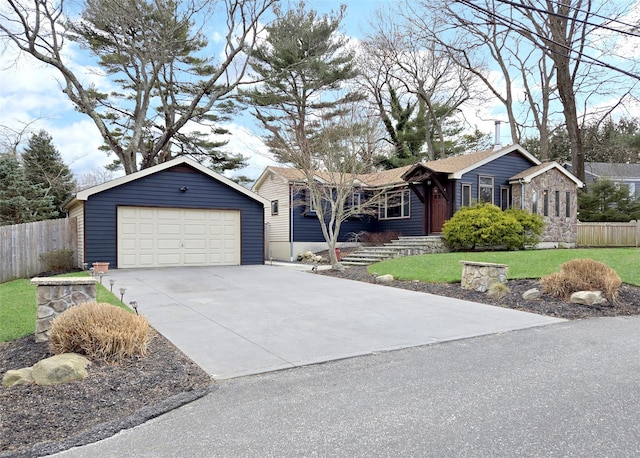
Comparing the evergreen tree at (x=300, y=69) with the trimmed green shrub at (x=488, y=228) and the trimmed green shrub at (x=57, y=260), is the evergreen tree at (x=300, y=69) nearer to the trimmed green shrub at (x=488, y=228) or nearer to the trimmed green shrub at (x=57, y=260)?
the trimmed green shrub at (x=488, y=228)

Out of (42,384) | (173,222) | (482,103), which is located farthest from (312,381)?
(482,103)

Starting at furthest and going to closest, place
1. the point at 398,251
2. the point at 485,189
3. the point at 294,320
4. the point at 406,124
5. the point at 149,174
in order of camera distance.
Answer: the point at 406,124 → the point at 485,189 → the point at 398,251 → the point at 149,174 → the point at 294,320

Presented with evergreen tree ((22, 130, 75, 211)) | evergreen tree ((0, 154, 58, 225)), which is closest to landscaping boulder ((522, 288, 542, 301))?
evergreen tree ((0, 154, 58, 225))

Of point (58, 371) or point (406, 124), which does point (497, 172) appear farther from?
point (58, 371)

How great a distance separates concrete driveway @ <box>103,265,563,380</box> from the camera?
490 cm

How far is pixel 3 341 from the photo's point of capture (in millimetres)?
5262

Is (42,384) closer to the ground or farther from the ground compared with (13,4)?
closer to the ground

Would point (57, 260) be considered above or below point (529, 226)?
below

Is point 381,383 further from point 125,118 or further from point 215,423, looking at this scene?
point 125,118

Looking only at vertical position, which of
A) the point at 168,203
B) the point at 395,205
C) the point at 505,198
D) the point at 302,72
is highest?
the point at 302,72

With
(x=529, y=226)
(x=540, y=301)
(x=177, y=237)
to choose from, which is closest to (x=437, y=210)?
(x=529, y=226)

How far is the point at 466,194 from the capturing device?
17.9 meters

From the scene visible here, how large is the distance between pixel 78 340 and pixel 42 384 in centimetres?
63

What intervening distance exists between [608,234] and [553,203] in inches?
124
